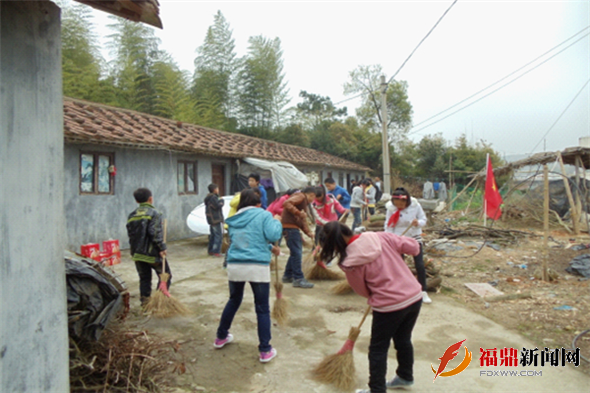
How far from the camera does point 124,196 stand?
901cm

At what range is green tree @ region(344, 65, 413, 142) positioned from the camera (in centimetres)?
3112

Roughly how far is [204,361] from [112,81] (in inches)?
578

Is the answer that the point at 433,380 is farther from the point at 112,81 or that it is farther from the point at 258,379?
the point at 112,81

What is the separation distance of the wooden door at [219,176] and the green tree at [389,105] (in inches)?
806

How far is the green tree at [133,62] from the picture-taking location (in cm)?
1509

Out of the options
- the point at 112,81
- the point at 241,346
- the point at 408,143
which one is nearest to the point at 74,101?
the point at 112,81

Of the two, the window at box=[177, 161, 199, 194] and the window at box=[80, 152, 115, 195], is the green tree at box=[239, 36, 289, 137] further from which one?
the window at box=[80, 152, 115, 195]

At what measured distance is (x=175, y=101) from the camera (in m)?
16.4

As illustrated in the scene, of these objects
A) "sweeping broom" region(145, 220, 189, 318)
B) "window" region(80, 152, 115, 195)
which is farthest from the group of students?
"window" region(80, 152, 115, 195)

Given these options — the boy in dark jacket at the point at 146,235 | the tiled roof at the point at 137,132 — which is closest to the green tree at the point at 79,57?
the tiled roof at the point at 137,132

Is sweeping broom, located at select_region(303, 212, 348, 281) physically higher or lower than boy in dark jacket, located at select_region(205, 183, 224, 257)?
lower

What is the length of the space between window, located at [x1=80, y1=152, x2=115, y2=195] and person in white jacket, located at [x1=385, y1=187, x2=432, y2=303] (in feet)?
21.0

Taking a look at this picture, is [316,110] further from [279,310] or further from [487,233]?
[279,310]
